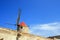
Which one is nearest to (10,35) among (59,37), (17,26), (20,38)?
(20,38)

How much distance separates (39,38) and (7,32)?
7.14 meters

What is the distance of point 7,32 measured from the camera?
1953 centimetres

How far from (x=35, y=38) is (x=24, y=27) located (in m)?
2.63

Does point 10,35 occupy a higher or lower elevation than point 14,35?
lower

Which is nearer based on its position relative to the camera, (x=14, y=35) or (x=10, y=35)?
(x=10, y=35)

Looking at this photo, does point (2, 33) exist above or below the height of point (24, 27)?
below

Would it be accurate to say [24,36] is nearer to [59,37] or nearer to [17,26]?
[17,26]

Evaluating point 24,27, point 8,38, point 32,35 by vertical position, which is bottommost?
point 8,38

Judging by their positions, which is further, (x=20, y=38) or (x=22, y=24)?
(x=22, y=24)

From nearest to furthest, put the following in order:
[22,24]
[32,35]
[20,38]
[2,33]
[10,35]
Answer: [2,33], [10,35], [20,38], [32,35], [22,24]

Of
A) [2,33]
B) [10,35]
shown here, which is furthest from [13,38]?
[2,33]

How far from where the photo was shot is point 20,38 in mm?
21562

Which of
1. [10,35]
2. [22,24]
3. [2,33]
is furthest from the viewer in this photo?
[22,24]

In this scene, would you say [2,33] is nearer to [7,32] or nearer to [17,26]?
[7,32]
